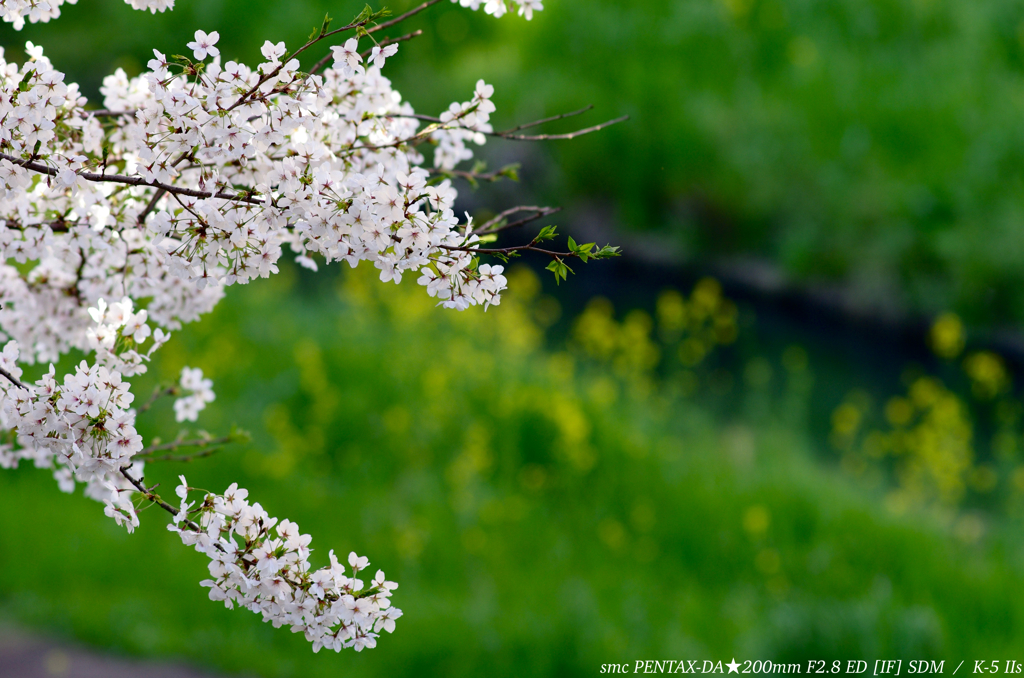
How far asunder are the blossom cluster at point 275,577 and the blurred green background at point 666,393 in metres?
3.07

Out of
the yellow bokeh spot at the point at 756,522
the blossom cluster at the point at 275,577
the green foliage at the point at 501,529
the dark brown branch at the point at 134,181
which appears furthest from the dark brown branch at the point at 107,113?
the yellow bokeh spot at the point at 756,522

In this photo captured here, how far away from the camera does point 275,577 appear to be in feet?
5.01

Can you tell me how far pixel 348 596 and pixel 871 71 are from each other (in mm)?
15100

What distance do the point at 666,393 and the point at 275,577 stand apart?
7394 mm

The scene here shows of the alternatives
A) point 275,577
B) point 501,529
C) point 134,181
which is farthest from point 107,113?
point 501,529

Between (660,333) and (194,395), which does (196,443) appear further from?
(660,333)

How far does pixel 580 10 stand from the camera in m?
15.7

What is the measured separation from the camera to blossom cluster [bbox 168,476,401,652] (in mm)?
1524

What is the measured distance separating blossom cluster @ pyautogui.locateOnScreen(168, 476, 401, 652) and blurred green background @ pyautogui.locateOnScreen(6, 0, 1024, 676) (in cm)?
307

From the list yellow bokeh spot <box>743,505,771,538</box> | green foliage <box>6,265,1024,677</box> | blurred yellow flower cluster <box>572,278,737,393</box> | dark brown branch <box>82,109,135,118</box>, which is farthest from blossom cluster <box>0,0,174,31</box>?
blurred yellow flower cluster <box>572,278,737,393</box>

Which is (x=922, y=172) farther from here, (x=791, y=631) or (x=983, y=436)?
(x=791, y=631)

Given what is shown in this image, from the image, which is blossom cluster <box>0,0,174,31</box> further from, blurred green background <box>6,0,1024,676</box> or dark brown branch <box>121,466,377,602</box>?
blurred green background <box>6,0,1024,676</box>

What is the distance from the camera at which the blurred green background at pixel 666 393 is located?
15.9 feet

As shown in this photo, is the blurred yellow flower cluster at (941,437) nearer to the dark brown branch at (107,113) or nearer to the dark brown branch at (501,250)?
the dark brown branch at (501,250)
